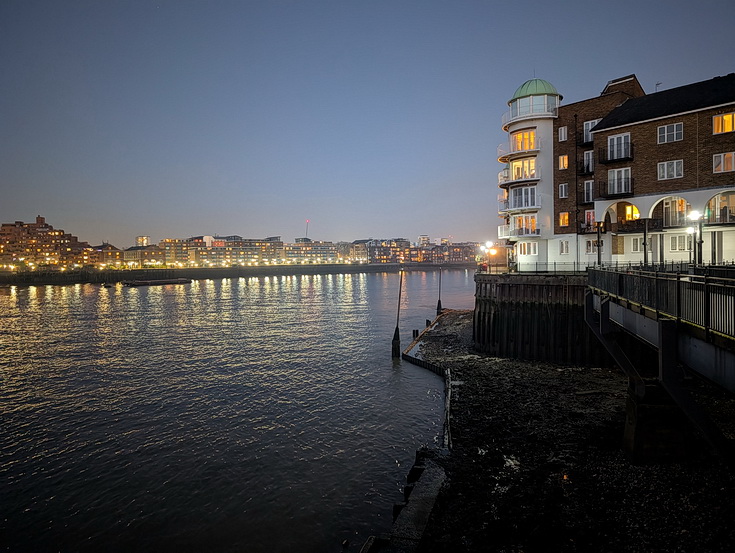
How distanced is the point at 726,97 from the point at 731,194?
7165 millimetres

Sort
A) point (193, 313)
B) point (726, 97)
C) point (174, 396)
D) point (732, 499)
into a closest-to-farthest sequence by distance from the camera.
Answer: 1. point (732, 499)
2. point (174, 396)
3. point (726, 97)
4. point (193, 313)

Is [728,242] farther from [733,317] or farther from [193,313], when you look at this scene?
[193,313]

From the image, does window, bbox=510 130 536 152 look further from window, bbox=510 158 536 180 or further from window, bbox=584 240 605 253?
window, bbox=584 240 605 253

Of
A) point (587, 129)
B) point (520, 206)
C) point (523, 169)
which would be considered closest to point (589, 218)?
point (520, 206)

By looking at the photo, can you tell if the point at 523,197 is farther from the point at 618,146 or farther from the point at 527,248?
the point at 618,146

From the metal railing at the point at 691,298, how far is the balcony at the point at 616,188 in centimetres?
2607

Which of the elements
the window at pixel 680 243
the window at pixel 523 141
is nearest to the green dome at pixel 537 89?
the window at pixel 523 141

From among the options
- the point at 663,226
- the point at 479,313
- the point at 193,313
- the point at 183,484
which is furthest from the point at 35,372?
the point at 663,226

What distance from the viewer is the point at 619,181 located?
37812 millimetres

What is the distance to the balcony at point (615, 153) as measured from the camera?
3709 centimetres

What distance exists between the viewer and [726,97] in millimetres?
33094

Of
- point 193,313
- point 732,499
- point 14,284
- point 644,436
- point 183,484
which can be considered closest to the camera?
point 732,499

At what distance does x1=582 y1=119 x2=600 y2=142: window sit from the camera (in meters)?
42.1

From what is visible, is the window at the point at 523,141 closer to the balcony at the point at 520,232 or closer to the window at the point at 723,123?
the balcony at the point at 520,232
